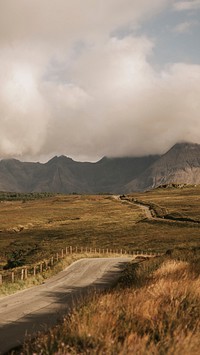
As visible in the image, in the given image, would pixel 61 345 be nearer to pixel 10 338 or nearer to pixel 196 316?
pixel 196 316

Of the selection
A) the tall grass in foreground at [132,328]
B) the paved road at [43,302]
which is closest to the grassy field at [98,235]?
the paved road at [43,302]

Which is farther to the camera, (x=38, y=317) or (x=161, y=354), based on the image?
(x=38, y=317)

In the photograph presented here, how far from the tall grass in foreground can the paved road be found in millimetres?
1089

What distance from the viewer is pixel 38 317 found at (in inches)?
624

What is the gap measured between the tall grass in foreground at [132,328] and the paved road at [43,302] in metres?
1.09

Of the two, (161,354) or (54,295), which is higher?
(161,354)

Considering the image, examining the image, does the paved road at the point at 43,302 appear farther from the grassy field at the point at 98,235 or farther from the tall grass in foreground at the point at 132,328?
the grassy field at the point at 98,235

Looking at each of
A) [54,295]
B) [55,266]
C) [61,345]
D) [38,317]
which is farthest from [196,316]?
[55,266]

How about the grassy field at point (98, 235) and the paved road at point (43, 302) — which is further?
the grassy field at point (98, 235)

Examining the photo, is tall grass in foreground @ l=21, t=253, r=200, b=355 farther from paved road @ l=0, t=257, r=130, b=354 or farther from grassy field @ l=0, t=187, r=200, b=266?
grassy field @ l=0, t=187, r=200, b=266

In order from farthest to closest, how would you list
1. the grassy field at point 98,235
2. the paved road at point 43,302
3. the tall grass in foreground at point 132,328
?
the grassy field at point 98,235
the paved road at point 43,302
the tall grass in foreground at point 132,328

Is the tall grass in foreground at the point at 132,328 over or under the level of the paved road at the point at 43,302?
over

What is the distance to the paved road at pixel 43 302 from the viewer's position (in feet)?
43.7

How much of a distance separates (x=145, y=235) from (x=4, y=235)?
3322cm
